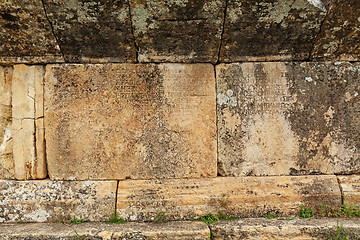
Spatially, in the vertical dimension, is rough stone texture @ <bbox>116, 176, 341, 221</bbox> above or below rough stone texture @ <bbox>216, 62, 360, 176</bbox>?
below

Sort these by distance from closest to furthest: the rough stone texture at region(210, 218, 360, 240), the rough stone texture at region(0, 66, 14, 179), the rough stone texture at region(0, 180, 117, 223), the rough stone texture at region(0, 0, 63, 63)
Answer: the rough stone texture at region(0, 0, 63, 63)
the rough stone texture at region(210, 218, 360, 240)
the rough stone texture at region(0, 180, 117, 223)
the rough stone texture at region(0, 66, 14, 179)

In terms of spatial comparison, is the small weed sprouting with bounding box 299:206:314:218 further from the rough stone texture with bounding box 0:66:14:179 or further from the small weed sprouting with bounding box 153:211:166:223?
the rough stone texture with bounding box 0:66:14:179

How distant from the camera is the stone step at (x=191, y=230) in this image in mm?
2387

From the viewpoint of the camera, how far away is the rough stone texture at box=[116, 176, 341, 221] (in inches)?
105

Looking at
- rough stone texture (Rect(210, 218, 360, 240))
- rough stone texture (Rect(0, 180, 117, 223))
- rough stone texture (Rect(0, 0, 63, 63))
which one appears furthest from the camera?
rough stone texture (Rect(0, 180, 117, 223))

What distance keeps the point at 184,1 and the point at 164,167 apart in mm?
1621

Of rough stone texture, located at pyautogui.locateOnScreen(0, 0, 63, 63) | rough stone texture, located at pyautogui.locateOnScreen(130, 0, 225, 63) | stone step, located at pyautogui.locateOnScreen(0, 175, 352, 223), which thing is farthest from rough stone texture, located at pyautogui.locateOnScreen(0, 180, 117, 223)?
rough stone texture, located at pyautogui.locateOnScreen(130, 0, 225, 63)

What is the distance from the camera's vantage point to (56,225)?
101 inches

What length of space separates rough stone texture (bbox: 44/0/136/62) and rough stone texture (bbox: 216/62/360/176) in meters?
1.04

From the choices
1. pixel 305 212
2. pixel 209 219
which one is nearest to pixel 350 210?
pixel 305 212

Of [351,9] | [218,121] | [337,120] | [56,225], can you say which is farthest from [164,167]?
[351,9]

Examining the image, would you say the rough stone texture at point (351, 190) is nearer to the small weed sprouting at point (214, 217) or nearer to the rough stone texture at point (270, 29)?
the small weed sprouting at point (214, 217)

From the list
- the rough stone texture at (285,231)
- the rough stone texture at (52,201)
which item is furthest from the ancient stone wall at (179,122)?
the rough stone texture at (285,231)

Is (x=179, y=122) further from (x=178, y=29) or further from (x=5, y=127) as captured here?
(x=5, y=127)
